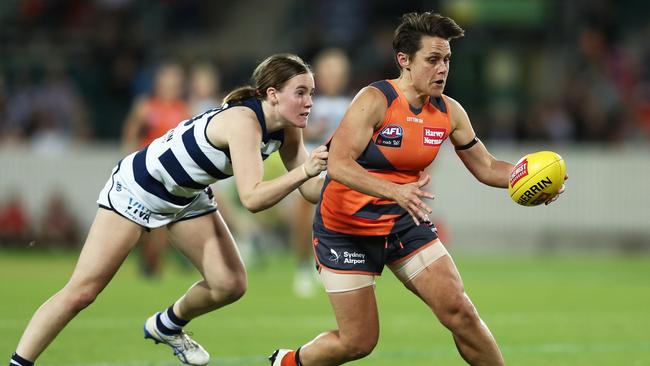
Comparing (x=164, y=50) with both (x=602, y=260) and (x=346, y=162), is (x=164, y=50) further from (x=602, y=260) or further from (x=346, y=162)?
(x=346, y=162)

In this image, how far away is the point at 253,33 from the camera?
25062 millimetres

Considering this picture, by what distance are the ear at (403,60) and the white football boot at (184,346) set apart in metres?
2.45

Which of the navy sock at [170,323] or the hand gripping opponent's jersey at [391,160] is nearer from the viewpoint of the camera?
the hand gripping opponent's jersey at [391,160]

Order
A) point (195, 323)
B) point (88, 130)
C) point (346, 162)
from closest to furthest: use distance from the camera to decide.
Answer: point (346, 162) < point (195, 323) < point (88, 130)

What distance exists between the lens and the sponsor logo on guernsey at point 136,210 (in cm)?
748

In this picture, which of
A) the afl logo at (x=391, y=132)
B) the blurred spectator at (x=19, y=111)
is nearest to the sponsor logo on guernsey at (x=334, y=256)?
the afl logo at (x=391, y=132)

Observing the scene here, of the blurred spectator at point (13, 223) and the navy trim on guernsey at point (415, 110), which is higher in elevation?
the navy trim on guernsey at point (415, 110)

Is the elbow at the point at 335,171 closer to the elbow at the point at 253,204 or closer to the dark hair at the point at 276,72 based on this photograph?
the elbow at the point at 253,204

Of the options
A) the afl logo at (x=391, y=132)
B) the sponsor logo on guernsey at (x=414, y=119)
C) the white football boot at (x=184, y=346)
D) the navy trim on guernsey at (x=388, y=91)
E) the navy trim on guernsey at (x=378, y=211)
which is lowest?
the white football boot at (x=184, y=346)

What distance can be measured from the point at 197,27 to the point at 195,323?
45.8 ft

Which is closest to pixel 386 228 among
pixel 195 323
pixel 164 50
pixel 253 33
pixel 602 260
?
pixel 195 323

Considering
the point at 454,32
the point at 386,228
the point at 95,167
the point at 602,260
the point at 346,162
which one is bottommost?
the point at 602,260

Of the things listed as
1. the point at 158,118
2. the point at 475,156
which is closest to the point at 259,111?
the point at 475,156

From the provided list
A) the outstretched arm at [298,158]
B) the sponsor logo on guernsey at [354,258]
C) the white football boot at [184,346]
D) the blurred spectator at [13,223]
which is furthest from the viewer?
the blurred spectator at [13,223]
